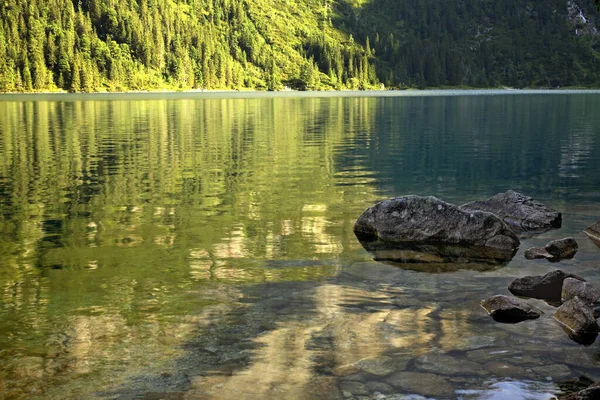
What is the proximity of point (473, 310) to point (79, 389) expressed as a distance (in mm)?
8343

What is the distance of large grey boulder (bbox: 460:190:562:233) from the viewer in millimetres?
23594

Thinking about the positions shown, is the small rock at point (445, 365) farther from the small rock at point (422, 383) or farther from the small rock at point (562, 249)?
the small rock at point (562, 249)

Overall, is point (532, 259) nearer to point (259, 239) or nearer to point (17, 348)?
point (259, 239)

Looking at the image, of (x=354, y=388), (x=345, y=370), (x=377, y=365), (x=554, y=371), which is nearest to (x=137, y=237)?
(x=345, y=370)

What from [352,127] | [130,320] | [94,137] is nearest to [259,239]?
[130,320]

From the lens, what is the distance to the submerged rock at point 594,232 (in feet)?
69.1

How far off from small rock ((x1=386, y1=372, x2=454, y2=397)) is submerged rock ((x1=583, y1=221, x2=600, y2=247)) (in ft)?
39.3

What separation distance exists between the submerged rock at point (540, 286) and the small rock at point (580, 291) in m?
0.29

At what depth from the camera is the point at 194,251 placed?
1981cm

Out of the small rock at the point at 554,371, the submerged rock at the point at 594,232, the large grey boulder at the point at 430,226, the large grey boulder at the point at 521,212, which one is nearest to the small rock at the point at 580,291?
the small rock at the point at 554,371

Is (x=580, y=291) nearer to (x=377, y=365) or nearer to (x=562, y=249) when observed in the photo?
(x=562, y=249)

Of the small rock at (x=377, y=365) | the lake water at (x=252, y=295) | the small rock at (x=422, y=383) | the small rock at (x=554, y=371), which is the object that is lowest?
the small rock at (x=554, y=371)

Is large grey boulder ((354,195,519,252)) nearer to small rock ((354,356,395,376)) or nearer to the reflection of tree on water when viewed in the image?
the reflection of tree on water

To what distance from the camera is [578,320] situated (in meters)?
13.3
